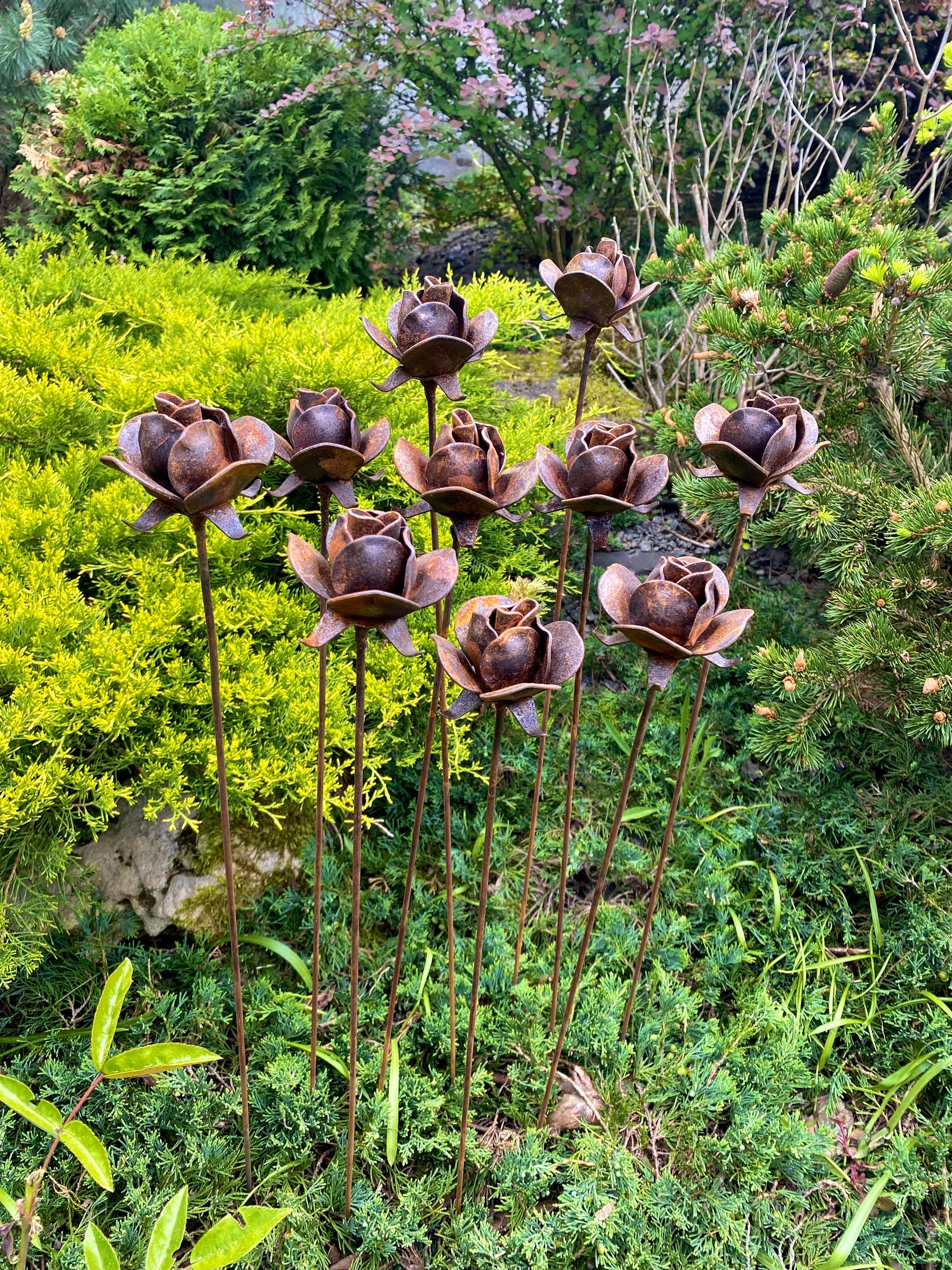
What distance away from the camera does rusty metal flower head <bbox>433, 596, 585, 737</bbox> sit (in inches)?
43.4

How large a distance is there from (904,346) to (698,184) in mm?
2621

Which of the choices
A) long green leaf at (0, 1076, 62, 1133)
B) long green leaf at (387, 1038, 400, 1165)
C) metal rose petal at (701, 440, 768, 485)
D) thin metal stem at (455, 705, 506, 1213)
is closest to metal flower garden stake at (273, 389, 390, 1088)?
thin metal stem at (455, 705, 506, 1213)

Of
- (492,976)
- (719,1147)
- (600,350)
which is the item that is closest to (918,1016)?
(719,1147)

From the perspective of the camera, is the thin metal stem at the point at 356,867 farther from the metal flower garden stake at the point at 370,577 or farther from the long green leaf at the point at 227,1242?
the long green leaf at the point at 227,1242

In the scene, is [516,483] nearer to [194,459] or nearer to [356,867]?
[194,459]

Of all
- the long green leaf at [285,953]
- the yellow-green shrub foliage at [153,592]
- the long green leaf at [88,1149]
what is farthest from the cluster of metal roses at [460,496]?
the yellow-green shrub foliage at [153,592]

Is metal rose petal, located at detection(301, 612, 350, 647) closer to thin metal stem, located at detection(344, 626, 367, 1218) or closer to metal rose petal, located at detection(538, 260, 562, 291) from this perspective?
thin metal stem, located at detection(344, 626, 367, 1218)

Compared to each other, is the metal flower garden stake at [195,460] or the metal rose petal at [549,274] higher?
the metal rose petal at [549,274]

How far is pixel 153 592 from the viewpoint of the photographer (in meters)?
2.31

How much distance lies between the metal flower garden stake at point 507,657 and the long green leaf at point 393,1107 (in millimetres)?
1001

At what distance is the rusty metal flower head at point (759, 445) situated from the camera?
53.1 inches

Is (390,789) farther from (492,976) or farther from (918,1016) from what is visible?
(918,1016)

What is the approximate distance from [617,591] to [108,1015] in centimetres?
105

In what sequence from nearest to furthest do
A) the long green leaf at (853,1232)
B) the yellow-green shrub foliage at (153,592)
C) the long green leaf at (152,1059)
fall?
the long green leaf at (152,1059) < the long green leaf at (853,1232) < the yellow-green shrub foliage at (153,592)
